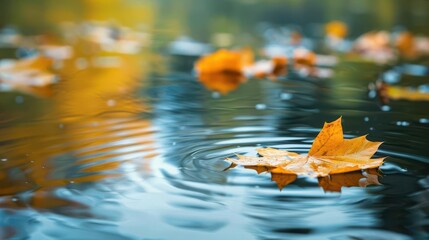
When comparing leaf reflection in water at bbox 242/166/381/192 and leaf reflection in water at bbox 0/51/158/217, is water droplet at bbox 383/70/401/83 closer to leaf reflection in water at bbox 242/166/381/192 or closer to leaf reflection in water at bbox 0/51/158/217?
leaf reflection in water at bbox 0/51/158/217

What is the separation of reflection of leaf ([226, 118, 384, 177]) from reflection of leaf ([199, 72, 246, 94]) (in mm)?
1327

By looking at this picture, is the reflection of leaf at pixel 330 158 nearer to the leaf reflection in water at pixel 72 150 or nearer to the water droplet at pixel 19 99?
the leaf reflection in water at pixel 72 150

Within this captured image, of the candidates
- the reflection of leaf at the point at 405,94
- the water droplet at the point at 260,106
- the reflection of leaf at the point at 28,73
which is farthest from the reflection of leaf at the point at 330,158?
the reflection of leaf at the point at 28,73

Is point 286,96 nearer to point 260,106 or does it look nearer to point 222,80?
point 260,106

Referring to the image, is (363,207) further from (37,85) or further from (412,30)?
(412,30)

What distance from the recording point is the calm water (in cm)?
104

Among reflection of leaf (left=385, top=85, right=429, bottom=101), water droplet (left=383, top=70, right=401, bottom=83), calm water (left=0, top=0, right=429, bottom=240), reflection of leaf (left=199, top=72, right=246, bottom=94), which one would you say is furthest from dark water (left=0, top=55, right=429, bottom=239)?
water droplet (left=383, top=70, right=401, bottom=83)

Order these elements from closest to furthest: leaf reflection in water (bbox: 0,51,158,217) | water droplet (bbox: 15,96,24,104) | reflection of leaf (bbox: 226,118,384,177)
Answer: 1. leaf reflection in water (bbox: 0,51,158,217)
2. reflection of leaf (bbox: 226,118,384,177)
3. water droplet (bbox: 15,96,24,104)

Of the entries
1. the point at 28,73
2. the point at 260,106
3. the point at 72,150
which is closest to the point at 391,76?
the point at 260,106

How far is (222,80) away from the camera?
3131 millimetres

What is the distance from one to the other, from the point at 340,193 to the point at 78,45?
368cm

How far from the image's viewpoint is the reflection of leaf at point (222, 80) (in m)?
2.83

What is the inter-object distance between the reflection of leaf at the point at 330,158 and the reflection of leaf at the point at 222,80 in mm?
1327

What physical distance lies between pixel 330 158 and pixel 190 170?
0.99 ft
